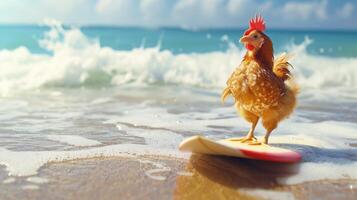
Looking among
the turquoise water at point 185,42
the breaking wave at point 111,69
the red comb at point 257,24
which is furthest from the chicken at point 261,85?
the turquoise water at point 185,42

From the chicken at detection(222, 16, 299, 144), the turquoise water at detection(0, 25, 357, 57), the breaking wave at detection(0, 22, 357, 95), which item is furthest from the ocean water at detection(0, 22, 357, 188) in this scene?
the turquoise water at detection(0, 25, 357, 57)

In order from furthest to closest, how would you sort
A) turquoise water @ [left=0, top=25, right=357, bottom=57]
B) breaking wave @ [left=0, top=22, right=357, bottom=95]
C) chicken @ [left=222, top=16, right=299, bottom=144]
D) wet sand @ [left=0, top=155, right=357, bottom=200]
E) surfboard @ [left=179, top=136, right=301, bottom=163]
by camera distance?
turquoise water @ [left=0, top=25, right=357, bottom=57], breaking wave @ [left=0, top=22, right=357, bottom=95], chicken @ [left=222, top=16, right=299, bottom=144], surfboard @ [left=179, top=136, right=301, bottom=163], wet sand @ [left=0, top=155, right=357, bottom=200]

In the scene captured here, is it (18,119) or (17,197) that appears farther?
(18,119)

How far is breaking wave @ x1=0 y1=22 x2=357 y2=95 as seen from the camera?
979 cm

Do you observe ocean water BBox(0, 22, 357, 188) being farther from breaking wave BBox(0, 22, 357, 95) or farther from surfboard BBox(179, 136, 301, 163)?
surfboard BBox(179, 136, 301, 163)

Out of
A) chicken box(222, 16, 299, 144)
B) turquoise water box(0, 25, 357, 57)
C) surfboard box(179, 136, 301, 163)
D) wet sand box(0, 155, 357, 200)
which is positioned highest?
turquoise water box(0, 25, 357, 57)

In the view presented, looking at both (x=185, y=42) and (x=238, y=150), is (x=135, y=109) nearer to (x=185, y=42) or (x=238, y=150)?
(x=238, y=150)

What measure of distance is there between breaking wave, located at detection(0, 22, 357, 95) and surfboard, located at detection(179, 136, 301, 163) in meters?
5.92

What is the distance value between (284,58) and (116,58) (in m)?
8.48

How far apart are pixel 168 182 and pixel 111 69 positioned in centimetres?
819

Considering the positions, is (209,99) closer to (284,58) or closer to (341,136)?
(341,136)

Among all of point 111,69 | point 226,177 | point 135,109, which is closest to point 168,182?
point 226,177

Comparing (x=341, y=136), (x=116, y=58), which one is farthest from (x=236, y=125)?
(x=116, y=58)

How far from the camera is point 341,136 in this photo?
15.4 ft
